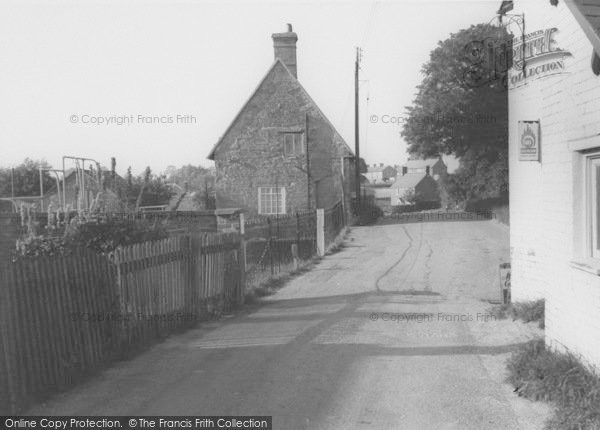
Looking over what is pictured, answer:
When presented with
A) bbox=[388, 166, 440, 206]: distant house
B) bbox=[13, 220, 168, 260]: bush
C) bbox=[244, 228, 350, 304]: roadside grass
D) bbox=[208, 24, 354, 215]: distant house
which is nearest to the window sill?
bbox=[13, 220, 168, 260]: bush

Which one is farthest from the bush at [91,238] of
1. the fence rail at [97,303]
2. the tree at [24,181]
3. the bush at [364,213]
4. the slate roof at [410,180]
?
the slate roof at [410,180]

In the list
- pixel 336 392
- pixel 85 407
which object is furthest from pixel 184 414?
pixel 336 392

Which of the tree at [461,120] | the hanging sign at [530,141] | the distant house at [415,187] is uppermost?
the tree at [461,120]

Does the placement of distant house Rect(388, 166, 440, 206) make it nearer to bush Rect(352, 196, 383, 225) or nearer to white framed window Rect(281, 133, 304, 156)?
bush Rect(352, 196, 383, 225)

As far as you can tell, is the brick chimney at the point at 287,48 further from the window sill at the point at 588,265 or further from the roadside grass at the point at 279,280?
the window sill at the point at 588,265

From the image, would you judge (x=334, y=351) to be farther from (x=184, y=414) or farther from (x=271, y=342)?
(x=184, y=414)

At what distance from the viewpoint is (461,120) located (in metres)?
36.0

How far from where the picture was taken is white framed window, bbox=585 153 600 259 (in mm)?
5781

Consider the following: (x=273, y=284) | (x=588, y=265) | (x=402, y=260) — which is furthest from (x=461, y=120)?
(x=588, y=265)

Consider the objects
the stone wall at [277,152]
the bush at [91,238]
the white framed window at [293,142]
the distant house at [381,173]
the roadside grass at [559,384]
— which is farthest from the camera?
the distant house at [381,173]

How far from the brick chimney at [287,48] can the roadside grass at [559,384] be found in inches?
1069

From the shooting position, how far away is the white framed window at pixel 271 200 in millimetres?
32188

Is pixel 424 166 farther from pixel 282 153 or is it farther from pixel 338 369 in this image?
pixel 338 369

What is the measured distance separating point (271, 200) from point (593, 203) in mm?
26824
